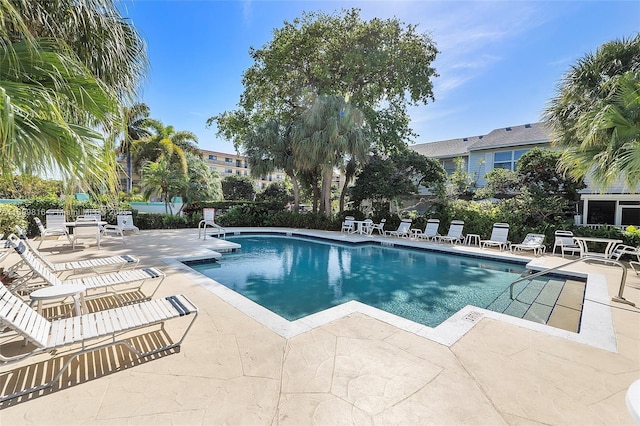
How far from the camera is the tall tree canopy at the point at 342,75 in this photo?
590 inches

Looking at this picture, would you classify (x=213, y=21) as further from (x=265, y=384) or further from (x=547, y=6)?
(x=265, y=384)

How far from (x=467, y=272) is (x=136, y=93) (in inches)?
343

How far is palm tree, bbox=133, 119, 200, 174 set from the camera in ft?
62.3

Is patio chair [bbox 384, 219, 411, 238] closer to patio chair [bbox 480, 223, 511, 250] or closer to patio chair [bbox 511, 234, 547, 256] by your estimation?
patio chair [bbox 480, 223, 511, 250]

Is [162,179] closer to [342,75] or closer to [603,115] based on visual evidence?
[342,75]

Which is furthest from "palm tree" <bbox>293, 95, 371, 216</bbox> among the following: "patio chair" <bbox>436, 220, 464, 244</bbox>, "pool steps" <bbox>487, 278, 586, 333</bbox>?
"pool steps" <bbox>487, 278, 586, 333</bbox>

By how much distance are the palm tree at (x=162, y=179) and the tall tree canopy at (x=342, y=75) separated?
428 cm

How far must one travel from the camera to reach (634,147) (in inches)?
206

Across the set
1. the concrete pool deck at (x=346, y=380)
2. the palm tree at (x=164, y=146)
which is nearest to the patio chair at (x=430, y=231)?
the concrete pool deck at (x=346, y=380)

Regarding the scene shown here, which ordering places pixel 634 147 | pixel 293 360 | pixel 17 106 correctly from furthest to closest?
1. pixel 634 147
2. pixel 293 360
3. pixel 17 106

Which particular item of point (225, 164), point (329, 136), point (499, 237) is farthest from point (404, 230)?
point (225, 164)

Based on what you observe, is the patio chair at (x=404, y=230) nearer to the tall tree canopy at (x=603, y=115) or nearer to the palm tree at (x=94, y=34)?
the tall tree canopy at (x=603, y=115)

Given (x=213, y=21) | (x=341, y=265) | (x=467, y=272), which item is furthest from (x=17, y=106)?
(x=213, y=21)

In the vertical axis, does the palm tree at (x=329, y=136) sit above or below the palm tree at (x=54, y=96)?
above
